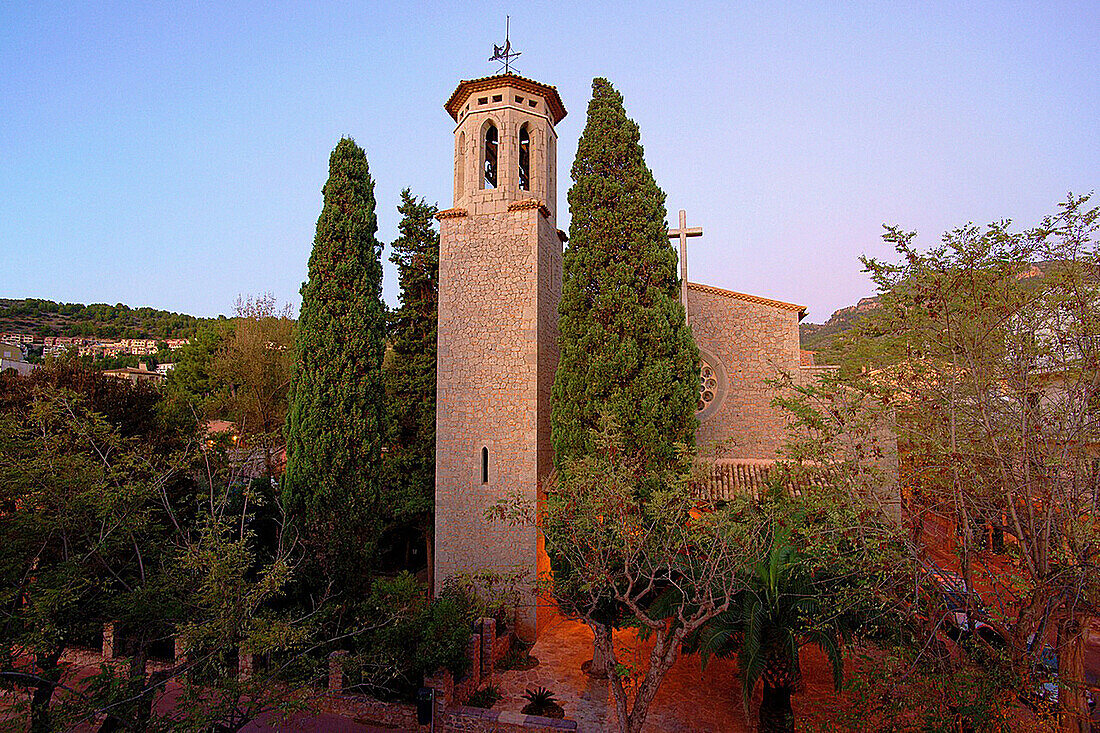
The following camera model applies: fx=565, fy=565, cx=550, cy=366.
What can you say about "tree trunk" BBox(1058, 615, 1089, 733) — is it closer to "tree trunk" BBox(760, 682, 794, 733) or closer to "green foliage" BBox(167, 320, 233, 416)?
"tree trunk" BBox(760, 682, 794, 733)

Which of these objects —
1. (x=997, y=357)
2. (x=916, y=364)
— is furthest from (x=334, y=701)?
(x=997, y=357)

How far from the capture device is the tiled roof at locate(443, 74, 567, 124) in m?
13.0

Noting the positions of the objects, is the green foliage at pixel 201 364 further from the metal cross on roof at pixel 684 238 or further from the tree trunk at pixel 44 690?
the metal cross on roof at pixel 684 238

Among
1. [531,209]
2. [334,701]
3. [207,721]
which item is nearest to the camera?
[207,721]

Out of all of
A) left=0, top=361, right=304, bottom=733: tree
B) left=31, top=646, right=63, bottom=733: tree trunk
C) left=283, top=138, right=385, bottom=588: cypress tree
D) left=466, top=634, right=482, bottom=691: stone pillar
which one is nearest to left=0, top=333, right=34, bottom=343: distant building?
left=283, top=138, right=385, bottom=588: cypress tree

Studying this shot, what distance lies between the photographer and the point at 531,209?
494 inches

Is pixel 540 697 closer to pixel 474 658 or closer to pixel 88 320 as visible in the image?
pixel 474 658

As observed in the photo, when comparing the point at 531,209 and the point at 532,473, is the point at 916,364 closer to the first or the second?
the point at 532,473

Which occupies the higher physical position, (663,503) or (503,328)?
(503,328)

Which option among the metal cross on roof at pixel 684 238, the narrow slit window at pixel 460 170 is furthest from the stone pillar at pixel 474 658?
the narrow slit window at pixel 460 170

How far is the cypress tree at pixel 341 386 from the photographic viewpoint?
11461mm

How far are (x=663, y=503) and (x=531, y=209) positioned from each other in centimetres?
765

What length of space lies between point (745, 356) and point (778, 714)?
8198mm

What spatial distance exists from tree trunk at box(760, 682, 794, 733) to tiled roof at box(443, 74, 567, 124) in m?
12.7
